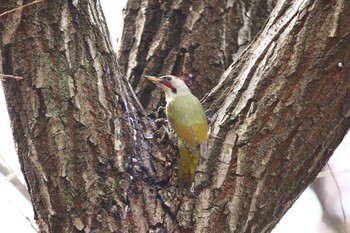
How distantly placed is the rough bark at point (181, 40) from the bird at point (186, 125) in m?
0.30

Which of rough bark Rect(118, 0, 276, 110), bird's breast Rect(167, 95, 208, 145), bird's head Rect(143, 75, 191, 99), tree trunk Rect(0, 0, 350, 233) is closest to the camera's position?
tree trunk Rect(0, 0, 350, 233)

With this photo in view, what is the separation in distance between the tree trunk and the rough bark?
2.31ft

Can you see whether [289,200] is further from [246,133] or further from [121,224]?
[121,224]

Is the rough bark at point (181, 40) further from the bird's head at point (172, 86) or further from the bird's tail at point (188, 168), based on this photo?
the bird's tail at point (188, 168)

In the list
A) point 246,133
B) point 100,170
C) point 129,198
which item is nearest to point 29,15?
point 100,170

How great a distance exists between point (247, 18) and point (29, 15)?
1.23 metres

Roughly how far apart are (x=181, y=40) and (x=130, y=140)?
0.82 m

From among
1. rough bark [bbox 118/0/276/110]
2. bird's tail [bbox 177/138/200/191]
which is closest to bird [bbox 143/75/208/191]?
bird's tail [bbox 177/138/200/191]

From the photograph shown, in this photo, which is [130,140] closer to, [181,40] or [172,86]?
[172,86]

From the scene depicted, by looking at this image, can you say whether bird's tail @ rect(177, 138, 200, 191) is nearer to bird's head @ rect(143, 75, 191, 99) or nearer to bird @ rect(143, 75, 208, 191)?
bird @ rect(143, 75, 208, 191)

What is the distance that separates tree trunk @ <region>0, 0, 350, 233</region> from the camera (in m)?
1.81

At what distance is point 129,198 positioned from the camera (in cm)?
185

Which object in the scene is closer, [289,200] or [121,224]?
[121,224]

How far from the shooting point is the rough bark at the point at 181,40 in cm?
261
